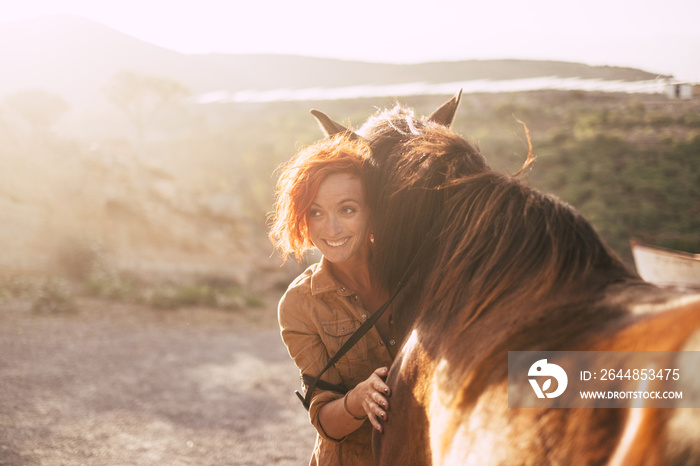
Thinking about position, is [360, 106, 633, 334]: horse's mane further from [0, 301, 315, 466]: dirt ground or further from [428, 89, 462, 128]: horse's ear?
[0, 301, 315, 466]: dirt ground

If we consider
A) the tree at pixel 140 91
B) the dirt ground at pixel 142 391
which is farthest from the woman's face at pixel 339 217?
the tree at pixel 140 91

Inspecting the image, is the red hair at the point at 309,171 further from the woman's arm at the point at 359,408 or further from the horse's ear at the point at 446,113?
the woman's arm at the point at 359,408

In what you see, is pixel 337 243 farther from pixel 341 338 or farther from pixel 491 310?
pixel 491 310

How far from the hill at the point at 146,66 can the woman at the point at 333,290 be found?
28701 millimetres

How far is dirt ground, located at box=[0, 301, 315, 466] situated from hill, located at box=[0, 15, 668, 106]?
24.6m

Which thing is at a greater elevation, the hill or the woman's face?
the hill

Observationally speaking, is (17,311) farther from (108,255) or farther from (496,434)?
(496,434)

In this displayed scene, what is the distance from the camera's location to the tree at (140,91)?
31.5 m

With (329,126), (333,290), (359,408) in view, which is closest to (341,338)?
(333,290)

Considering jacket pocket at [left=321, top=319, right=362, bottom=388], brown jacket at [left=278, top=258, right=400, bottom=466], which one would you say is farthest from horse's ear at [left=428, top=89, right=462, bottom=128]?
jacket pocket at [left=321, top=319, right=362, bottom=388]

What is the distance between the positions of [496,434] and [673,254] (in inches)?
130

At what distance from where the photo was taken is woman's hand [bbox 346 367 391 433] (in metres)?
1.42

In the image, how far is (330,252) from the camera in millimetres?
1853

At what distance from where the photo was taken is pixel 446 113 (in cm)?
190
